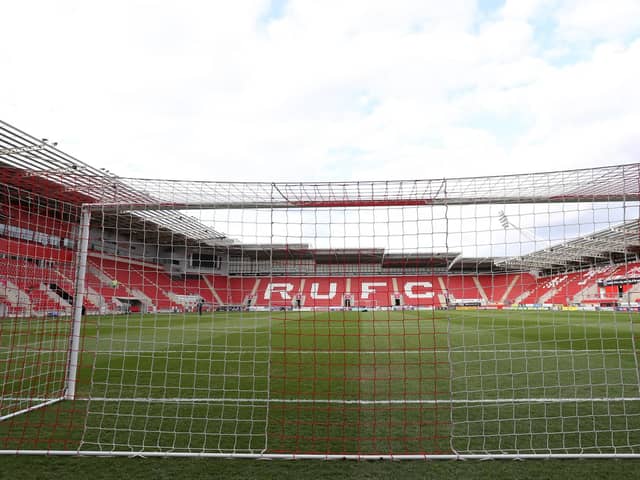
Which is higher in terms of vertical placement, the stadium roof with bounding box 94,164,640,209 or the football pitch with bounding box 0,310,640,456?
the stadium roof with bounding box 94,164,640,209

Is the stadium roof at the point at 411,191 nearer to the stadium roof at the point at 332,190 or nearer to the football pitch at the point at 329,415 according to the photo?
the stadium roof at the point at 332,190

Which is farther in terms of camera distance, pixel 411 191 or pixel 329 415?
pixel 329 415

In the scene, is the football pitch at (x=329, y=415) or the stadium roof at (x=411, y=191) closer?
the football pitch at (x=329, y=415)

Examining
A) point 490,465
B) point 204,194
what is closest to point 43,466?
point 204,194

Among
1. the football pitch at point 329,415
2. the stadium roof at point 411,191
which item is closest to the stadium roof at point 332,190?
the stadium roof at point 411,191

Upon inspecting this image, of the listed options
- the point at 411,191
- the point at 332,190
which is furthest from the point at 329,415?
the point at 411,191

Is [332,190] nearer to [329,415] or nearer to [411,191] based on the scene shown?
[411,191]

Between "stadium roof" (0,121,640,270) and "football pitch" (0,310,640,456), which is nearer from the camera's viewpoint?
"football pitch" (0,310,640,456)

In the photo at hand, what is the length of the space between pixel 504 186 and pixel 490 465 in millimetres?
2778

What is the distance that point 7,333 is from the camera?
12.3 metres

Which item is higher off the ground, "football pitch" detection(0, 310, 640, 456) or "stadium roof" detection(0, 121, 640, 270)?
"stadium roof" detection(0, 121, 640, 270)

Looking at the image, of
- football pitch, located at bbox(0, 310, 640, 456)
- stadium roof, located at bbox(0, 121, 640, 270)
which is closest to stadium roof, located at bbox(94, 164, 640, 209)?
stadium roof, located at bbox(0, 121, 640, 270)

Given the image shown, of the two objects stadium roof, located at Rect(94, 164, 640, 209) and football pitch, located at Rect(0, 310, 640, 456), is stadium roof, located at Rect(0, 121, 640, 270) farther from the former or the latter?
football pitch, located at Rect(0, 310, 640, 456)

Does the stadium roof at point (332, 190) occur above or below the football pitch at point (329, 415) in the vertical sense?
above
